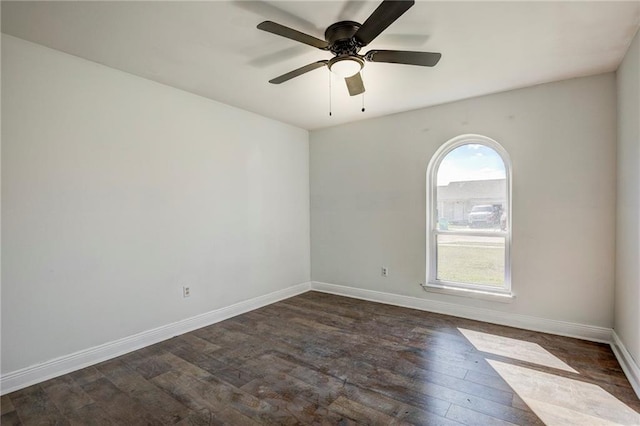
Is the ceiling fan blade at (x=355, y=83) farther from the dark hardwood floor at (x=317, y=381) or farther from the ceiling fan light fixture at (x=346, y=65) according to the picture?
the dark hardwood floor at (x=317, y=381)

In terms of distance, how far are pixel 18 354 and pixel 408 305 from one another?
3750 millimetres

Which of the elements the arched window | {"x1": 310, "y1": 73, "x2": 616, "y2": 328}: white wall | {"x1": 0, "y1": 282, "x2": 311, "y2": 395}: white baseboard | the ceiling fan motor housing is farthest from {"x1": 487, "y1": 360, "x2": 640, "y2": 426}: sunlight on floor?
{"x1": 0, "y1": 282, "x2": 311, "y2": 395}: white baseboard

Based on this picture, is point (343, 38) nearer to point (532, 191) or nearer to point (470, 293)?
point (532, 191)

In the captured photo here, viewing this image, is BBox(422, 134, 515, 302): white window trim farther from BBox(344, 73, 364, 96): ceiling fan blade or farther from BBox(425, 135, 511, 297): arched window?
BBox(344, 73, 364, 96): ceiling fan blade

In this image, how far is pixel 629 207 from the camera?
246cm

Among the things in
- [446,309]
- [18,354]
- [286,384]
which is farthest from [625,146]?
[18,354]

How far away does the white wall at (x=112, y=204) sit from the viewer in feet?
7.39

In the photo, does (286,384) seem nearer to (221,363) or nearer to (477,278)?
(221,363)

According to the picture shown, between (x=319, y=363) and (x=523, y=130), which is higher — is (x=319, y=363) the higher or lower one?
the lower one

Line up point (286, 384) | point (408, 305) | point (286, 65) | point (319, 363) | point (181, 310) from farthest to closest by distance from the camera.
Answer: point (408, 305) → point (181, 310) → point (286, 65) → point (319, 363) → point (286, 384)

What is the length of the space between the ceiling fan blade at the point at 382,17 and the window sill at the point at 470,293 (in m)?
2.90

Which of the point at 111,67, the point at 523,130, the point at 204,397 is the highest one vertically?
the point at 111,67

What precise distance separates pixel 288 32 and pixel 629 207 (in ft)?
9.56

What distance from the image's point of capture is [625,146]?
2.57 metres
